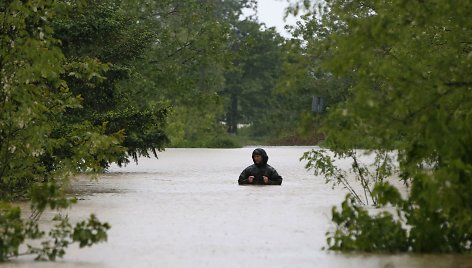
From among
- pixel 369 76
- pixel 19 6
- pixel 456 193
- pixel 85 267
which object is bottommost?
pixel 85 267

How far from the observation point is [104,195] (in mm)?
22516

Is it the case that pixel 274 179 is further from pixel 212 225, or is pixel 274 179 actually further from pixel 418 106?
pixel 418 106

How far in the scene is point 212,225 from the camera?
15.5 metres

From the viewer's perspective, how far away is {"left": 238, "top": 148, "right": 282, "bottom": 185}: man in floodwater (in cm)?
2641

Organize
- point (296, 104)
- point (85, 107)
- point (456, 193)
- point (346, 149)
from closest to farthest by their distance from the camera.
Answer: point (456, 193)
point (346, 149)
point (85, 107)
point (296, 104)

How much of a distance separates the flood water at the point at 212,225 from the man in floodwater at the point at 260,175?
442mm

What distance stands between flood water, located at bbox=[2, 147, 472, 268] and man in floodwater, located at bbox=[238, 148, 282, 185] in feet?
1.45

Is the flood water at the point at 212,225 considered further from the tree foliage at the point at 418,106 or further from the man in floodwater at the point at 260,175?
the tree foliage at the point at 418,106

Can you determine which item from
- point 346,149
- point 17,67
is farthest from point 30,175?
point 346,149

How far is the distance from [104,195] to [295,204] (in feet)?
14.7

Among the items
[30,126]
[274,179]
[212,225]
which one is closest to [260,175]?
[274,179]

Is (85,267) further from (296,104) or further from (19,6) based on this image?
(296,104)

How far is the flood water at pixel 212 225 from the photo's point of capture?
1091 cm

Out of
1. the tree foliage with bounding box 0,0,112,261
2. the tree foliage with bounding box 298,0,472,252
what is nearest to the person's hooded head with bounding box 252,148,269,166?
the tree foliage with bounding box 0,0,112,261
